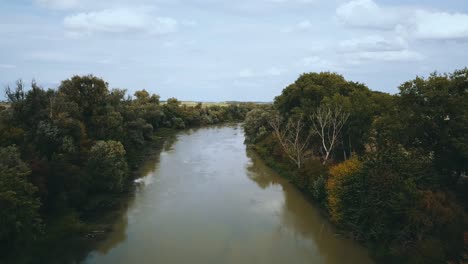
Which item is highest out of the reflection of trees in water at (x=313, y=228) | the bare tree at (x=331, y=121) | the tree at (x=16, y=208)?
the bare tree at (x=331, y=121)

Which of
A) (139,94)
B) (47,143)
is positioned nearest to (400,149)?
(47,143)

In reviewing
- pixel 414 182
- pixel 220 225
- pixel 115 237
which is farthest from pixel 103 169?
pixel 414 182

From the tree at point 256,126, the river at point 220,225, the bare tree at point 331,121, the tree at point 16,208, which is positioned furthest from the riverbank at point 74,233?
the tree at point 256,126

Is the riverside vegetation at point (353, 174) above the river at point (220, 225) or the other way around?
above

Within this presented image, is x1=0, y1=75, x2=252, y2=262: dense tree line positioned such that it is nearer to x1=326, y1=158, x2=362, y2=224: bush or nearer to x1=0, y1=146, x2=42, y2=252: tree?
x1=0, y1=146, x2=42, y2=252: tree

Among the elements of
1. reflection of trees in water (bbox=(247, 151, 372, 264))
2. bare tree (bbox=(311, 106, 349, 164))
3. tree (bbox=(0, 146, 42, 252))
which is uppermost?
bare tree (bbox=(311, 106, 349, 164))

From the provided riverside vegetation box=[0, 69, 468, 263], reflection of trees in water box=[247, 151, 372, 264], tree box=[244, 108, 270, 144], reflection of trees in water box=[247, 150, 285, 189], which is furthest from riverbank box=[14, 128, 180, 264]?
tree box=[244, 108, 270, 144]

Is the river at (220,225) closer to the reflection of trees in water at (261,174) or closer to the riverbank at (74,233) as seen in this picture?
the reflection of trees in water at (261,174)
